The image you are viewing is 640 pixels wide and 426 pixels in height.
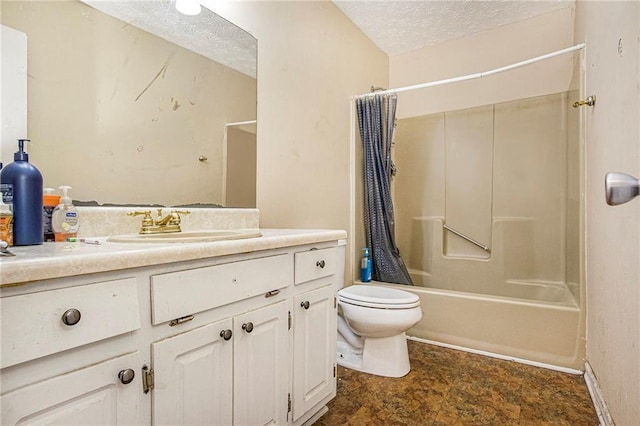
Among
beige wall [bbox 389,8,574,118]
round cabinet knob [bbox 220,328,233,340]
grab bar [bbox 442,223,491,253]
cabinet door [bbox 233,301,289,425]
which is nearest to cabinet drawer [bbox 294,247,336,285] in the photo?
cabinet door [bbox 233,301,289,425]

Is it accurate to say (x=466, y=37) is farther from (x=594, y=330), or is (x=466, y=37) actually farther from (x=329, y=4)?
(x=594, y=330)

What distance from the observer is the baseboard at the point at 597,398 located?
4.69 ft

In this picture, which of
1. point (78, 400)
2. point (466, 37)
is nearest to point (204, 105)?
point (78, 400)

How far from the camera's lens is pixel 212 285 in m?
0.95

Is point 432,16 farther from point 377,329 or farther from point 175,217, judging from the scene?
point 175,217

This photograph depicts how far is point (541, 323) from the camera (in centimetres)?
200

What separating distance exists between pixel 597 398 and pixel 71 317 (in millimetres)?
2060

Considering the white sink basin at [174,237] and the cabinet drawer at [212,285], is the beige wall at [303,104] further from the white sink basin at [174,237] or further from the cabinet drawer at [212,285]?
the cabinet drawer at [212,285]

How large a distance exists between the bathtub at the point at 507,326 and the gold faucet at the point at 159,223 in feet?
5.53

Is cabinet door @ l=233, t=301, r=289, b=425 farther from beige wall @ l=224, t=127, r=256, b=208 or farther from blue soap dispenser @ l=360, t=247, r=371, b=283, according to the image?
blue soap dispenser @ l=360, t=247, r=371, b=283

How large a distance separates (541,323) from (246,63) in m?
2.14

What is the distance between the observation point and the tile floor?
1.50m

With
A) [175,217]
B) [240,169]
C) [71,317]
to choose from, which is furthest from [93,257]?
[240,169]

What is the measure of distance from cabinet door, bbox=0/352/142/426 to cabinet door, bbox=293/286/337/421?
0.58m
